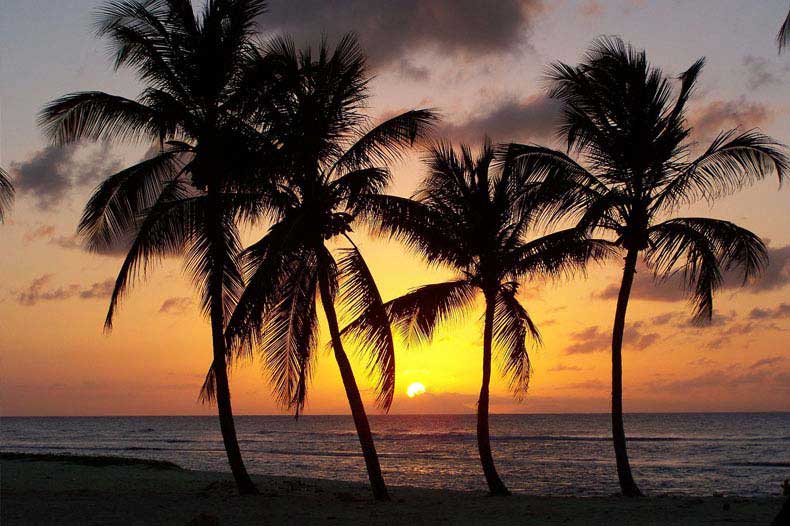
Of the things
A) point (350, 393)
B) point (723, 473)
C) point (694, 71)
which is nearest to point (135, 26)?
point (350, 393)

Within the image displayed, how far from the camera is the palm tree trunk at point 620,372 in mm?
15750

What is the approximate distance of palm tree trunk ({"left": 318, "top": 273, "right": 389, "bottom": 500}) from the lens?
15.3m

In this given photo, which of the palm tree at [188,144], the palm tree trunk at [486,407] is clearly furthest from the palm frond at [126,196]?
the palm tree trunk at [486,407]

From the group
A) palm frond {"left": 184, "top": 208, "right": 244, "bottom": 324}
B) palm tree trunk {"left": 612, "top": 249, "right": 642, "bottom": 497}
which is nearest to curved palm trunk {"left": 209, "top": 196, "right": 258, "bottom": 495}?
palm frond {"left": 184, "top": 208, "right": 244, "bottom": 324}

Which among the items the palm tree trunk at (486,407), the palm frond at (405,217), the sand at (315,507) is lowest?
the sand at (315,507)

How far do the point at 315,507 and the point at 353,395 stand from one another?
240cm

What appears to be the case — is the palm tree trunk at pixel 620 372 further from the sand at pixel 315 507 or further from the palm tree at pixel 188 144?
the palm tree at pixel 188 144

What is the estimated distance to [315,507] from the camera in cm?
1462

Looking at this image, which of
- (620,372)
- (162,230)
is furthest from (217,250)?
(620,372)

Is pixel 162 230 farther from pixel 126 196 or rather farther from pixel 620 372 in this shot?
pixel 620 372

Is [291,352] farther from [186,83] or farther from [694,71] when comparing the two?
[694,71]

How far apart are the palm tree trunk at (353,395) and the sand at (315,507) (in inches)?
19.5

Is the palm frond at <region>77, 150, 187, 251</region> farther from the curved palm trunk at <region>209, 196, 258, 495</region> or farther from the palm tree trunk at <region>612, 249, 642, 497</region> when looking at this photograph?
the palm tree trunk at <region>612, 249, 642, 497</region>

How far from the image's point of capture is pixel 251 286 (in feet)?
46.9
